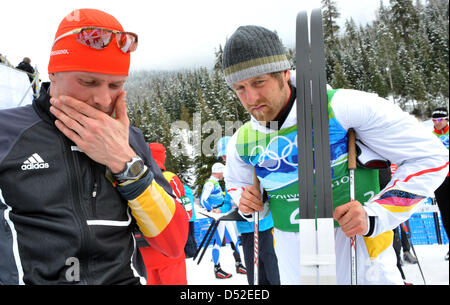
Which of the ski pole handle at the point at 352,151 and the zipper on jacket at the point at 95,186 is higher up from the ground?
the ski pole handle at the point at 352,151

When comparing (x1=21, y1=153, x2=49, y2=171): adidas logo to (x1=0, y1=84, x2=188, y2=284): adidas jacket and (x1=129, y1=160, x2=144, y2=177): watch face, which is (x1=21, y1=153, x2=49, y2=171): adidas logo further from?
(x1=129, y1=160, x2=144, y2=177): watch face

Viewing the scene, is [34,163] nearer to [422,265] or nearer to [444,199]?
[422,265]

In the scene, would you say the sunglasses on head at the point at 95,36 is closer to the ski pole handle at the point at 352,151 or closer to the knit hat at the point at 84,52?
the knit hat at the point at 84,52

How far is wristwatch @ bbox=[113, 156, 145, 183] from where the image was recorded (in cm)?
58

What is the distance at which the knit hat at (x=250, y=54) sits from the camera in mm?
847

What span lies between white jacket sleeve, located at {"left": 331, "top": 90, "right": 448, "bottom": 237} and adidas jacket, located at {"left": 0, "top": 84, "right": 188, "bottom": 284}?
54 centimetres

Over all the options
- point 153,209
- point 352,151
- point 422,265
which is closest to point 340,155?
point 352,151

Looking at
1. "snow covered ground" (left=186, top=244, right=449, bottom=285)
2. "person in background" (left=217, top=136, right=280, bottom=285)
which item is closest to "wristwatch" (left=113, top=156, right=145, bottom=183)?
"snow covered ground" (left=186, top=244, right=449, bottom=285)

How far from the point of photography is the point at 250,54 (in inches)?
33.3

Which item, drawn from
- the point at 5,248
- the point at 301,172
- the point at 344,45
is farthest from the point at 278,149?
the point at 5,248

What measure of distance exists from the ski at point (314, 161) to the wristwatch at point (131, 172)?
31 centimetres

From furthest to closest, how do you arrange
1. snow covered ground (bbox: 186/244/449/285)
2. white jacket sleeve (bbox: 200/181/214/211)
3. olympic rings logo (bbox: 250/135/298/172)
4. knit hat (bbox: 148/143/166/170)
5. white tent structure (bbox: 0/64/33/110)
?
white jacket sleeve (bbox: 200/181/214/211), knit hat (bbox: 148/143/166/170), snow covered ground (bbox: 186/244/449/285), olympic rings logo (bbox: 250/135/298/172), white tent structure (bbox: 0/64/33/110)

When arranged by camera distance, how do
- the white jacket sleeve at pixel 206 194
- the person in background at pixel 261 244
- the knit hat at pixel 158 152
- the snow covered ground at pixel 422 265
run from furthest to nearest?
the white jacket sleeve at pixel 206 194, the knit hat at pixel 158 152, the person in background at pixel 261 244, the snow covered ground at pixel 422 265

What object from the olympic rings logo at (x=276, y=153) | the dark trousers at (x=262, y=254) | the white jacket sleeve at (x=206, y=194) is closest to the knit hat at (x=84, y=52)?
the olympic rings logo at (x=276, y=153)
